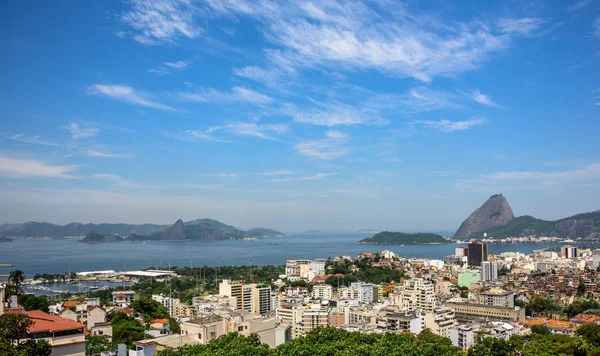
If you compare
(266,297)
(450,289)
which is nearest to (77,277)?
(266,297)

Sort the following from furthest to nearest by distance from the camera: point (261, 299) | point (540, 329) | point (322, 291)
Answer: point (322, 291) → point (261, 299) → point (540, 329)

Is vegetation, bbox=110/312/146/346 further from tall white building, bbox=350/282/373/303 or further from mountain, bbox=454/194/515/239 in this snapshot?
mountain, bbox=454/194/515/239

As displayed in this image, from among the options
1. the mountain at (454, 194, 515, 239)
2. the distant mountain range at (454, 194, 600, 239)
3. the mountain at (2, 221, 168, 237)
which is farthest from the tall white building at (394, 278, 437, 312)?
the mountain at (2, 221, 168, 237)

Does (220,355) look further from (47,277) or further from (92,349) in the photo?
(47,277)

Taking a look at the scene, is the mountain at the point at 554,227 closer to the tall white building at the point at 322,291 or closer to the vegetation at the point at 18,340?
the tall white building at the point at 322,291

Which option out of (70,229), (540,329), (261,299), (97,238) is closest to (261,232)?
(70,229)

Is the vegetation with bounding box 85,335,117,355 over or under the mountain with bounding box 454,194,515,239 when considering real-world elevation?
under

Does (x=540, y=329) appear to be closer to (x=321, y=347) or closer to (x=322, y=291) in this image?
(x=321, y=347)
